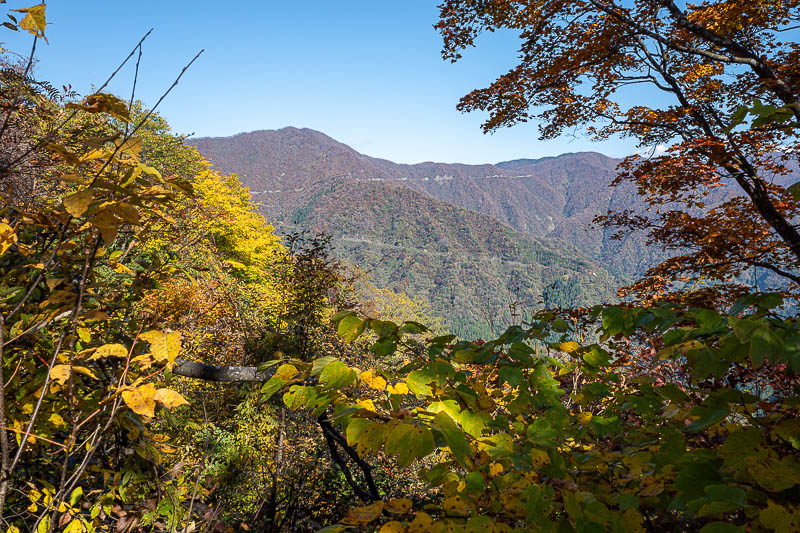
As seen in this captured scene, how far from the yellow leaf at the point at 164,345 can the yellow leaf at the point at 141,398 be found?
8 cm

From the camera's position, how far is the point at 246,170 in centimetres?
17188

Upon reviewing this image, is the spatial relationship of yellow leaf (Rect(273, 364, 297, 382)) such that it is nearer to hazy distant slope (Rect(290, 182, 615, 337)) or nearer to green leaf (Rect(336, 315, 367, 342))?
green leaf (Rect(336, 315, 367, 342))

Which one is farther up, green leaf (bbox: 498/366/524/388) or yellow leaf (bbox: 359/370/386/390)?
green leaf (bbox: 498/366/524/388)

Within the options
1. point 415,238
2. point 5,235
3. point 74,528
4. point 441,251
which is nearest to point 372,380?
point 5,235

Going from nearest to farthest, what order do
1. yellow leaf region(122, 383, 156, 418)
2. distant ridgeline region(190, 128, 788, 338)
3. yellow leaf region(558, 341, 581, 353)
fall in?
yellow leaf region(122, 383, 156, 418), yellow leaf region(558, 341, 581, 353), distant ridgeline region(190, 128, 788, 338)

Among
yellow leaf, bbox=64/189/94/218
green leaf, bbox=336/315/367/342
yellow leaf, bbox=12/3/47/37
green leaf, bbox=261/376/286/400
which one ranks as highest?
yellow leaf, bbox=12/3/47/37

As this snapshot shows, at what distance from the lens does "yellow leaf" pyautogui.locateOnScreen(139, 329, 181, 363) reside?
3.07 feet

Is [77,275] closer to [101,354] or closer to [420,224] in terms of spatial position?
[101,354]

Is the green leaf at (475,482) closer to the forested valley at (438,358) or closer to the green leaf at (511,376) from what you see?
the forested valley at (438,358)

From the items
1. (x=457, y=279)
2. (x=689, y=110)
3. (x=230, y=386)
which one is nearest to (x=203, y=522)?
(x=230, y=386)

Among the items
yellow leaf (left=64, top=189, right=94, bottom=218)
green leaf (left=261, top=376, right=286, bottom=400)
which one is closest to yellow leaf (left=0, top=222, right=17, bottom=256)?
yellow leaf (left=64, top=189, right=94, bottom=218)

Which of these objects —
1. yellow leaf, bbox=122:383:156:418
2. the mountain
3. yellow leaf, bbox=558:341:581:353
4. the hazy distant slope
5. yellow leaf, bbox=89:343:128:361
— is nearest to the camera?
yellow leaf, bbox=122:383:156:418

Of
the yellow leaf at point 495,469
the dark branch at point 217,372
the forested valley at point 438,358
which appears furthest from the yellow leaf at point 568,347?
the dark branch at point 217,372

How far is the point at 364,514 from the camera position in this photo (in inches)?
33.6
